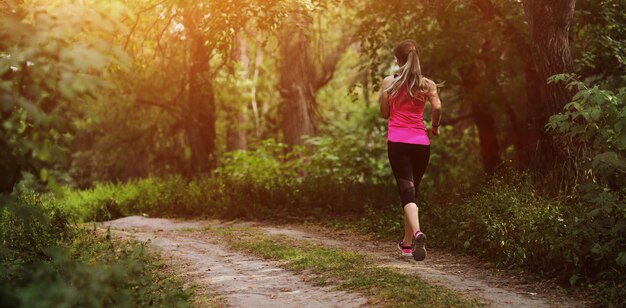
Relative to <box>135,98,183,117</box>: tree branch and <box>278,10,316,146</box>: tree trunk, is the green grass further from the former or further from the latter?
<box>135,98,183,117</box>: tree branch

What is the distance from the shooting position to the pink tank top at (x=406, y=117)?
27.0ft

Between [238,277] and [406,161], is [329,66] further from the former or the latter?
[238,277]

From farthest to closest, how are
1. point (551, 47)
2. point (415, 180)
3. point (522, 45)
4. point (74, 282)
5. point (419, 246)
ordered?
point (522, 45)
point (551, 47)
point (415, 180)
point (419, 246)
point (74, 282)

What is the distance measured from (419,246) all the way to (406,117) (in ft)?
4.80

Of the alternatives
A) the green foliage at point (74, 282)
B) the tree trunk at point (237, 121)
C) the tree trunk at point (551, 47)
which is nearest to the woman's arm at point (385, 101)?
the green foliage at point (74, 282)

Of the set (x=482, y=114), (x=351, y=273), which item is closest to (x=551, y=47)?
(x=351, y=273)

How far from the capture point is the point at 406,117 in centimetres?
826

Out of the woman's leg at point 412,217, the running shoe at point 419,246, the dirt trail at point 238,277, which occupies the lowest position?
the dirt trail at point 238,277

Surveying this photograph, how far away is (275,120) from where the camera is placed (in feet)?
109

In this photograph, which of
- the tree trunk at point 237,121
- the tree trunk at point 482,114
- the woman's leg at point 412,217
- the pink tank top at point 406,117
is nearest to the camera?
the woman's leg at point 412,217

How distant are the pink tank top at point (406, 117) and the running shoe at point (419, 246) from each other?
1.07 meters

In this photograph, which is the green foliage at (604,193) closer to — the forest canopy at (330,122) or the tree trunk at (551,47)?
the forest canopy at (330,122)

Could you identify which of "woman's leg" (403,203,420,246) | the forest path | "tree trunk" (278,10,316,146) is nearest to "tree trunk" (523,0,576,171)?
the forest path

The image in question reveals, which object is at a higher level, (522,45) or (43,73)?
(522,45)
